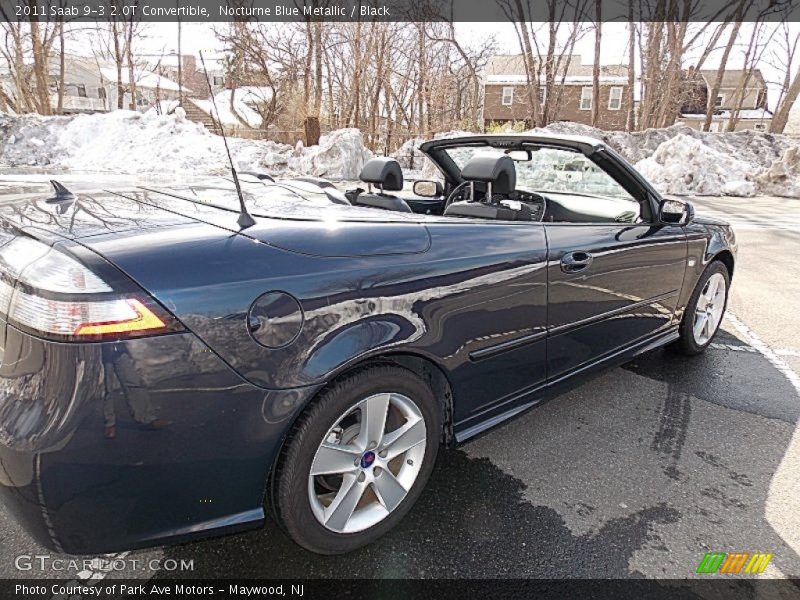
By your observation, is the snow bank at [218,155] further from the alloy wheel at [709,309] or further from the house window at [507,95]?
the house window at [507,95]

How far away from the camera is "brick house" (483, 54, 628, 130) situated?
116ft

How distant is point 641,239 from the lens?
2.99 m

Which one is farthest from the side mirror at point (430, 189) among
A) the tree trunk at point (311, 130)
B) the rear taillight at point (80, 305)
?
the tree trunk at point (311, 130)

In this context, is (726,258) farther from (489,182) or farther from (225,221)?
(225,221)

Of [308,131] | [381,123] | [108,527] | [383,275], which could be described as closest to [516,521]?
[383,275]

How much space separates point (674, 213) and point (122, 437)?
10.3 feet

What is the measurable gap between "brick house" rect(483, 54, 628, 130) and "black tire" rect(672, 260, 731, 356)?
108ft

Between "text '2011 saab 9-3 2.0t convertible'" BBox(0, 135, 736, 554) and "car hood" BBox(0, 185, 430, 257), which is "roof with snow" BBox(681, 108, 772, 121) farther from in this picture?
"car hood" BBox(0, 185, 430, 257)

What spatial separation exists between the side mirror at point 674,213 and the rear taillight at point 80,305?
9.55 feet

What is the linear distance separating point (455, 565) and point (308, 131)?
61.8 feet

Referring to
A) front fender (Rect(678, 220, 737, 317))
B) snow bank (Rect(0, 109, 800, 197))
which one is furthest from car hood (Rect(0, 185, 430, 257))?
snow bank (Rect(0, 109, 800, 197))

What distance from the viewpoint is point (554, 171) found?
4371mm

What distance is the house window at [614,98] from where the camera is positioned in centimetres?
3612

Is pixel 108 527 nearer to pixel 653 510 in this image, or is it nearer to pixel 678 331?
pixel 653 510
